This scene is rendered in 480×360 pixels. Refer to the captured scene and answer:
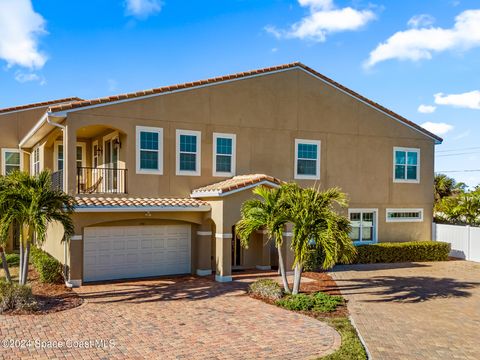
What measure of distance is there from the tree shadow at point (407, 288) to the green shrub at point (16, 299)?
9.95 m

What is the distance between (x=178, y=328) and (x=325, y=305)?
15.2ft

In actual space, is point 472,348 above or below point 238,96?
below

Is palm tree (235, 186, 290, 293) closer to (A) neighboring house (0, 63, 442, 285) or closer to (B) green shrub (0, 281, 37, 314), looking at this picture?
(A) neighboring house (0, 63, 442, 285)

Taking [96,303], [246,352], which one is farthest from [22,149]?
[246,352]

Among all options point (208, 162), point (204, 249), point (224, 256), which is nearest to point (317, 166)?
point (208, 162)

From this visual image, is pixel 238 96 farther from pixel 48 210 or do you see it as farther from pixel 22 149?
pixel 22 149

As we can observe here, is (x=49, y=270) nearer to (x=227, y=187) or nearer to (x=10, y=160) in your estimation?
(x=227, y=187)

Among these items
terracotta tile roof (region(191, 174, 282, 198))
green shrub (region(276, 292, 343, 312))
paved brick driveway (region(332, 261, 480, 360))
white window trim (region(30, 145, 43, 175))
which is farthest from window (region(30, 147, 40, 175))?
paved brick driveway (region(332, 261, 480, 360))

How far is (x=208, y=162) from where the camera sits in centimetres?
1939

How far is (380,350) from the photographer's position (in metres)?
9.92

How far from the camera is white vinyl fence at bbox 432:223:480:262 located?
23.8m

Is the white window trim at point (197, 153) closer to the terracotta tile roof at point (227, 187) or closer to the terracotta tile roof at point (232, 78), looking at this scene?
the terracotta tile roof at point (227, 187)

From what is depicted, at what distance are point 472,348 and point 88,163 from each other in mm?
19238

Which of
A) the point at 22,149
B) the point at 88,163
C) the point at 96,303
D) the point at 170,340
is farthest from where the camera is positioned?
the point at 22,149
